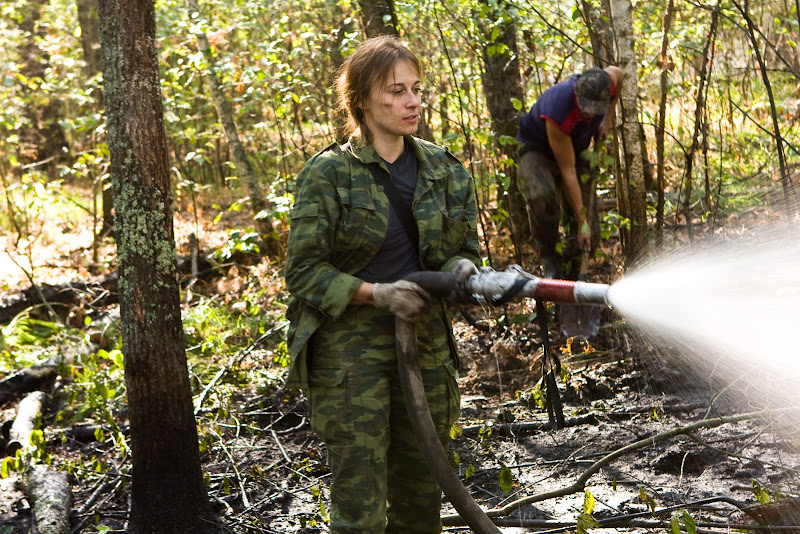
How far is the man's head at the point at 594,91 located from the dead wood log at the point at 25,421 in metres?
4.70

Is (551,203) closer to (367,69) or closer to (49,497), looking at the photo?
(367,69)

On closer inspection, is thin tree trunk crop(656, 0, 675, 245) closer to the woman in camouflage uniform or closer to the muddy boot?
the muddy boot

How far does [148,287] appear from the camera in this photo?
4.04 m

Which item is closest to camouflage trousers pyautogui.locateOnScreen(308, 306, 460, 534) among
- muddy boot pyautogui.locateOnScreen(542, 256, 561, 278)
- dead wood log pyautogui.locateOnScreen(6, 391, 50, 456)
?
dead wood log pyautogui.locateOnScreen(6, 391, 50, 456)

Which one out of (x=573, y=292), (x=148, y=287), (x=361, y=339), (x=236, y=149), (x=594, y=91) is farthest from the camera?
(x=236, y=149)

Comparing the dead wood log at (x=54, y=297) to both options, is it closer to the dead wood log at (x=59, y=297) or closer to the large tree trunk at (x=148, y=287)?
the dead wood log at (x=59, y=297)

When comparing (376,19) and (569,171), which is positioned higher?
(376,19)

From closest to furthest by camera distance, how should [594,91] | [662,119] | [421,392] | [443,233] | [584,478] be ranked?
[421,392] < [443,233] < [584,478] < [594,91] < [662,119]

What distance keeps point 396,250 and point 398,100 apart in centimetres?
60

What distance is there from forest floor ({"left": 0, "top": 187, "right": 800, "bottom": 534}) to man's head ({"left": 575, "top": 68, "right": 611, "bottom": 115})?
1856 millimetres

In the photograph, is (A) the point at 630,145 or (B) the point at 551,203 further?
(A) the point at 630,145

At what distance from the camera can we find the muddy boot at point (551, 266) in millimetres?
6738

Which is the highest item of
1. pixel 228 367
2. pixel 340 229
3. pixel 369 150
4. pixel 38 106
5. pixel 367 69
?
pixel 38 106

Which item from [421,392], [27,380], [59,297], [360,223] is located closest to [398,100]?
[360,223]
